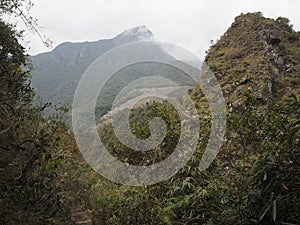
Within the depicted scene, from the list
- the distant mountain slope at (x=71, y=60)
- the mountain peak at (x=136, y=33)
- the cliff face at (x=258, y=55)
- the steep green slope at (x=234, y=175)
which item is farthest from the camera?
the mountain peak at (x=136, y=33)

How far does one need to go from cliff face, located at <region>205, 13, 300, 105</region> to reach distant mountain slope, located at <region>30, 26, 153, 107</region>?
14082 millimetres

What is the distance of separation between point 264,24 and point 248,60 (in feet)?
15.9

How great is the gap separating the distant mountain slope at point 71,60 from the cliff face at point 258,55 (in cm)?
1408

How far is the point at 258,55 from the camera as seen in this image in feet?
80.1

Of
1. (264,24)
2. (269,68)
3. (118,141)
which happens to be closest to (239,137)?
(118,141)

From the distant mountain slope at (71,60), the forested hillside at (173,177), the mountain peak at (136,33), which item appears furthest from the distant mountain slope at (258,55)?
the mountain peak at (136,33)

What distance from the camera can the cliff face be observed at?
70.3 ft

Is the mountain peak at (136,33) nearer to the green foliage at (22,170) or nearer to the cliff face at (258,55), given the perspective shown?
the cliff face at (258,55)

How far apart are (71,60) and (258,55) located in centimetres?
4045

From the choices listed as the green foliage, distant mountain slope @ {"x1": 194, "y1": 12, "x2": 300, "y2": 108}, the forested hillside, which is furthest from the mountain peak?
the green foliage

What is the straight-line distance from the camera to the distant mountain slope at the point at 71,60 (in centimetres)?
3666

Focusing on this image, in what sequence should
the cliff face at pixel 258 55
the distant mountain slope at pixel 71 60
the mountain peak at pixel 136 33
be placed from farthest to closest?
the mountain peak at pixel 136 33 < the distant mountain slope at pixel 71 60 < the cliff face at pixel 258 55

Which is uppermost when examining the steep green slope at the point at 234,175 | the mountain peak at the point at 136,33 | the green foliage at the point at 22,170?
the mountain peak at the point at 136,33

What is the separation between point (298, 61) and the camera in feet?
81.9
